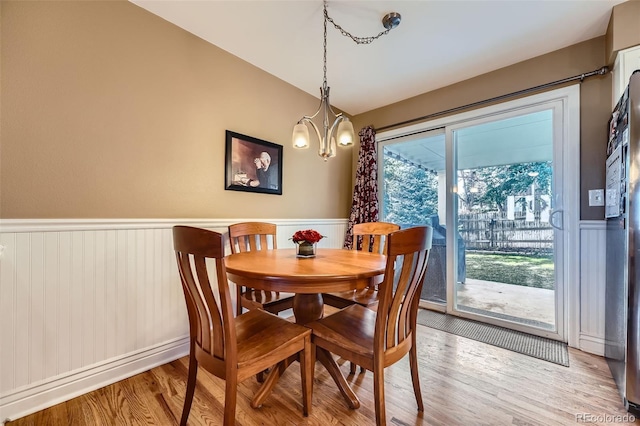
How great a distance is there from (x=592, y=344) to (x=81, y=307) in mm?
3559

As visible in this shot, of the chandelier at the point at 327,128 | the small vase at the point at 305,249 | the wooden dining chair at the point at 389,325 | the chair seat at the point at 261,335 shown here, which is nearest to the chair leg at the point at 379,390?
the wooden dining chair at the point at 389,325

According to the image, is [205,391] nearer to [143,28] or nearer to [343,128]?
[343,128]

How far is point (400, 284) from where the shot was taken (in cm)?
113

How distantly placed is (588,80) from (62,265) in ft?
12.8

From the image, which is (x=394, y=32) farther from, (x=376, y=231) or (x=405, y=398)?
(x=405, y=398)

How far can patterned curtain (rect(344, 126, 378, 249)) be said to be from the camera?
320 cm

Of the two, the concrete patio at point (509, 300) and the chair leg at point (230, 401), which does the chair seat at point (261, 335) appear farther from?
the concrete patio at point (509, 300)

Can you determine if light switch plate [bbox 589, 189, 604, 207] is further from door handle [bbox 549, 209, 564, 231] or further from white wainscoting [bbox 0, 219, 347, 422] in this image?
white wainscoting [bbox 0, 219, 347, 422]

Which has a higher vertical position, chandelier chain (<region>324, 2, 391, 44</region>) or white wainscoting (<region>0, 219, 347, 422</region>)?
chandelier chain (<region>324, 2, 391, 44</region>)

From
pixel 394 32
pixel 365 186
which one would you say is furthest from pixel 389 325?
pixel 365 186

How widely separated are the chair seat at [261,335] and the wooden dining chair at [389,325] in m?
0.14

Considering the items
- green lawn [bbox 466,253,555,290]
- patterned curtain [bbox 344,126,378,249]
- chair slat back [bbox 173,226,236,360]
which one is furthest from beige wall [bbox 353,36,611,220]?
chair slat back [bbox 173,226,236,360]

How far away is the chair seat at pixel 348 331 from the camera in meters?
1.18

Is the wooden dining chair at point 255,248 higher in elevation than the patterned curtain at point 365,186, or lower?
lower
